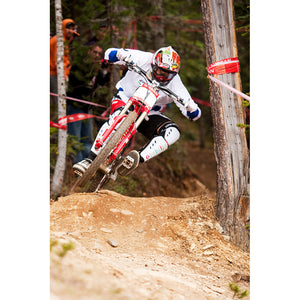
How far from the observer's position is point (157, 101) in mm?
4102

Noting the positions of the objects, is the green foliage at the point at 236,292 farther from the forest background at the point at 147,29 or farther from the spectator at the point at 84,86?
the spectator at the point at 84,86

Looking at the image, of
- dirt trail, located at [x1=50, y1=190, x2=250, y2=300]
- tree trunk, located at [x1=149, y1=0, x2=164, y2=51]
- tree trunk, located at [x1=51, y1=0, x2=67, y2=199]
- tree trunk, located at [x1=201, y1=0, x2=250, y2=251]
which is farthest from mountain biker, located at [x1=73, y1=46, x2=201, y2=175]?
tree trunk, located at [x1=149, y1=0, x2=164, y2=51]

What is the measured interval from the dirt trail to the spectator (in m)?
0.99

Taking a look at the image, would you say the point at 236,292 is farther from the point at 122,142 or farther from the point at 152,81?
the point at 152,81

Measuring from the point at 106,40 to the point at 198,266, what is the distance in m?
3.05

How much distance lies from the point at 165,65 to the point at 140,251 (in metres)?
1.69

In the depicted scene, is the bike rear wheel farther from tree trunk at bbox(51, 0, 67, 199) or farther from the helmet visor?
tree trunk at bbox(51, 0, 67, 199)

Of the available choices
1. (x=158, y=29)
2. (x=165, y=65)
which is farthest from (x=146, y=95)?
(x=158, y=29)

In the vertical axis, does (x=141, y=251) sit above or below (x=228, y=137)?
below

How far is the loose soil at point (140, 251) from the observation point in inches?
117

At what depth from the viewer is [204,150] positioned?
12.7 m

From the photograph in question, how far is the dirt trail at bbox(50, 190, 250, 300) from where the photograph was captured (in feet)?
9.77

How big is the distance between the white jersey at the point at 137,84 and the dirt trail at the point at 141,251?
105 centimetres

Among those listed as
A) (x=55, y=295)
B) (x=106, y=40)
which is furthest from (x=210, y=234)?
(x=106, y=40)
